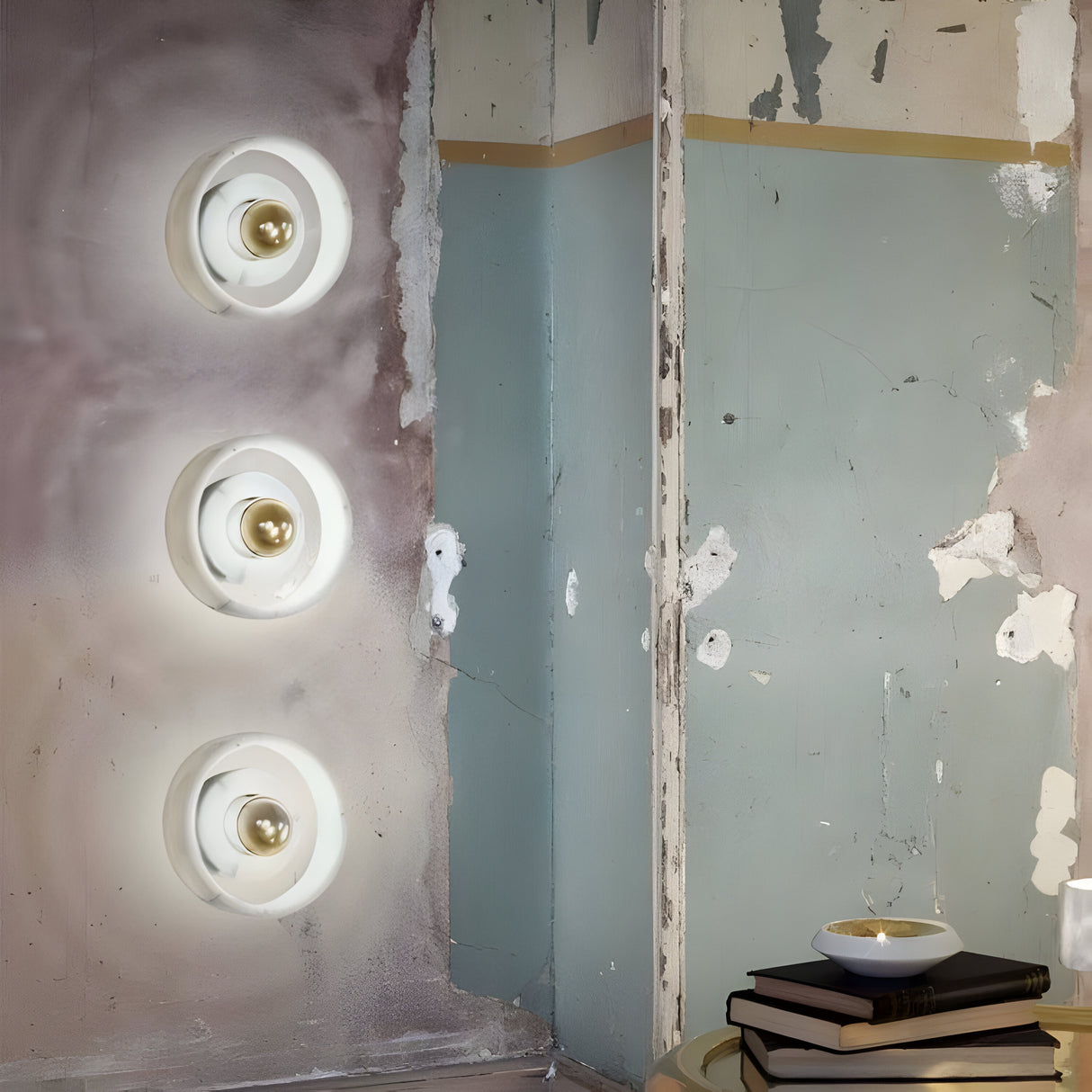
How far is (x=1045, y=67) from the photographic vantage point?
2.09 meters

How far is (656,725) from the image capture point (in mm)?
1999

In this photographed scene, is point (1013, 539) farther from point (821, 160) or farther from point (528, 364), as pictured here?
point (528, 364)

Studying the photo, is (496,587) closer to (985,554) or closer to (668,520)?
(668,520)

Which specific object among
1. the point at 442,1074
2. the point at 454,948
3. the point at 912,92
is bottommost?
the point at 442,1074

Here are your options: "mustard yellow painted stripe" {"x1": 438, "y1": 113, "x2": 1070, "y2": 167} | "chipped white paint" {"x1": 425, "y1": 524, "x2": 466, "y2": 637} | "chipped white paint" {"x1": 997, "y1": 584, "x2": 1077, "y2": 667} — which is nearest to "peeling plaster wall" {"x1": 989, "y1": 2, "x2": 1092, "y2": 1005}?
"chipped white paint" {"x1": 997, "y1": 584, "x2": 1077, "y2": 667}

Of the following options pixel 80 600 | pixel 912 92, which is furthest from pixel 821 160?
pixel 80 600

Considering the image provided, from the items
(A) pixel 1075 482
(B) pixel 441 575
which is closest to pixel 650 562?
(B) pixel 441 575

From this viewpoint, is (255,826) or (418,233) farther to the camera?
(418,233)

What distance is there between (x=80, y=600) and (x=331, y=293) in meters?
0.65

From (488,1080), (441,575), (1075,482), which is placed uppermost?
(1075,482)

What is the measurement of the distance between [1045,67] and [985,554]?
0.79m

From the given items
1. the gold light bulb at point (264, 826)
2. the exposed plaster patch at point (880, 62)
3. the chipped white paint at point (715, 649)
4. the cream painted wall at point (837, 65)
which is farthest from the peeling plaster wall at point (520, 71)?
the gold light bulb at point (264, 826)

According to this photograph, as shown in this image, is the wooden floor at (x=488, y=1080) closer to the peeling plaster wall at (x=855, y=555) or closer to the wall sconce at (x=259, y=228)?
the peeling plaster wall at (x=855, y=555)

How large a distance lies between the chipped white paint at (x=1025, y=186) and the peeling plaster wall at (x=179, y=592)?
0.95m
